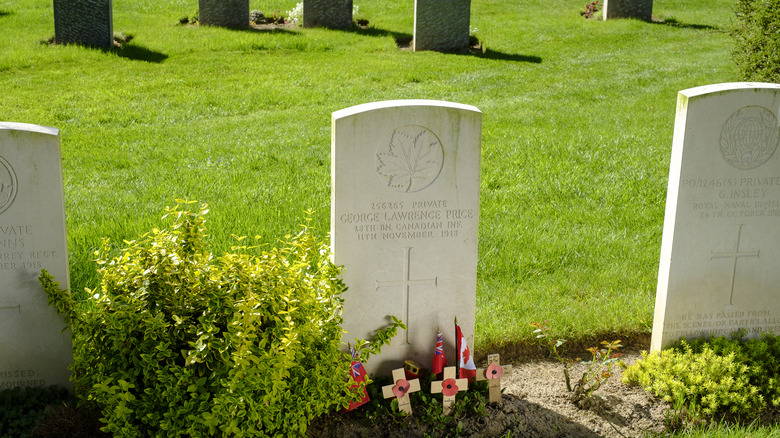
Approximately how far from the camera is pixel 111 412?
12.7 feet

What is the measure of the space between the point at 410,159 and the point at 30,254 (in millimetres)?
2204

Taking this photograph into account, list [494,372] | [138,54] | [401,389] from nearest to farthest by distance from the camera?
1. [401,389]
2. [494,372]
3. [138,54]

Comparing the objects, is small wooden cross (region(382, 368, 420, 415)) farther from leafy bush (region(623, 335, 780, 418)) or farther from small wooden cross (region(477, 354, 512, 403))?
leafy bush (region(623, 335, 780, 418))

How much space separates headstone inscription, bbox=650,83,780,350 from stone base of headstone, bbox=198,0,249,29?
1319 centimetres

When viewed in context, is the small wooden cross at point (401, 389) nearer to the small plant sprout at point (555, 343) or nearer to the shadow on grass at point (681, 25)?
the small plant sprout at point (555, 343)

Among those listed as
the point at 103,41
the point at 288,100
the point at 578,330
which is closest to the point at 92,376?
the point at 578,330

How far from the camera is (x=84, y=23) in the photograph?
14.3 m

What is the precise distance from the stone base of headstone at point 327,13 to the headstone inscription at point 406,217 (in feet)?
43.9

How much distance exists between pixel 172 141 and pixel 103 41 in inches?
223


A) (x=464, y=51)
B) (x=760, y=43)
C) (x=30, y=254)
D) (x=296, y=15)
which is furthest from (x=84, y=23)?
(x=760, y=43)

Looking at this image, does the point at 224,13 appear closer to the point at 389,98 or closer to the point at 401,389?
the point at 389,98

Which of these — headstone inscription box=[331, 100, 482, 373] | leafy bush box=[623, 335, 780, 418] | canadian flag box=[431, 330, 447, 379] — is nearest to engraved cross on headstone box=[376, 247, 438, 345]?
headstone inscription box=[331, 100, 482, 373]

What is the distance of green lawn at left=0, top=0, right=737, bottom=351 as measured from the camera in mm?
Answer: 6480

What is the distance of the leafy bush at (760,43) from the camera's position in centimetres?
1034
